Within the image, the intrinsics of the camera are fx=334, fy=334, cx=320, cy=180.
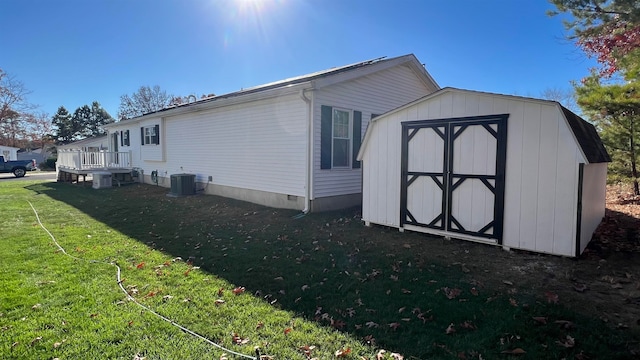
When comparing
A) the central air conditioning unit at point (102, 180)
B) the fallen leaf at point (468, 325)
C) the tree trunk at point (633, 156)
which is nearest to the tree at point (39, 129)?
the central air conditioning unit at point (102, 180)

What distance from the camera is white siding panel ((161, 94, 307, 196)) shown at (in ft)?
28.7

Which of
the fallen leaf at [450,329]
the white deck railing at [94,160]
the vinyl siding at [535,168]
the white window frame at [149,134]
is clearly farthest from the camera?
the white deck railing at [94,160]

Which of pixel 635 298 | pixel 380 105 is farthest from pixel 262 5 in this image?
pixel 635 298

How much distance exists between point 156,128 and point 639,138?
17679 mm

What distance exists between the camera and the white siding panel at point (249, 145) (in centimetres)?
874

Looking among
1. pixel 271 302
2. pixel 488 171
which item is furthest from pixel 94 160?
pixel 488 171

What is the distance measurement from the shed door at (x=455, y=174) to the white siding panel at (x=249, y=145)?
3.02m

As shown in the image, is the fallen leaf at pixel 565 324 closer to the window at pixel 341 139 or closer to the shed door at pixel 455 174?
the shed door at pixel 455 174

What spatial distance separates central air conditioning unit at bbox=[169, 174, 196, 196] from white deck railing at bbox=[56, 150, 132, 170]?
7.31 m

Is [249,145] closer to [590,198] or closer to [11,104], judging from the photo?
[590,198]

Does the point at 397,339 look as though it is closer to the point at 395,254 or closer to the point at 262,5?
the point at 395,254

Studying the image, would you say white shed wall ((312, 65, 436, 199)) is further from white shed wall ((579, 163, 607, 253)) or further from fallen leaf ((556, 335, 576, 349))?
fallen leaf ((556, 335, 576, 349))

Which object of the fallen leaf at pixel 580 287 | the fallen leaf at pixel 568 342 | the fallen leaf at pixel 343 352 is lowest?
the fallen leaf at pixel 343 352

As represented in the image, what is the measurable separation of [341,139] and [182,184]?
243 inches
